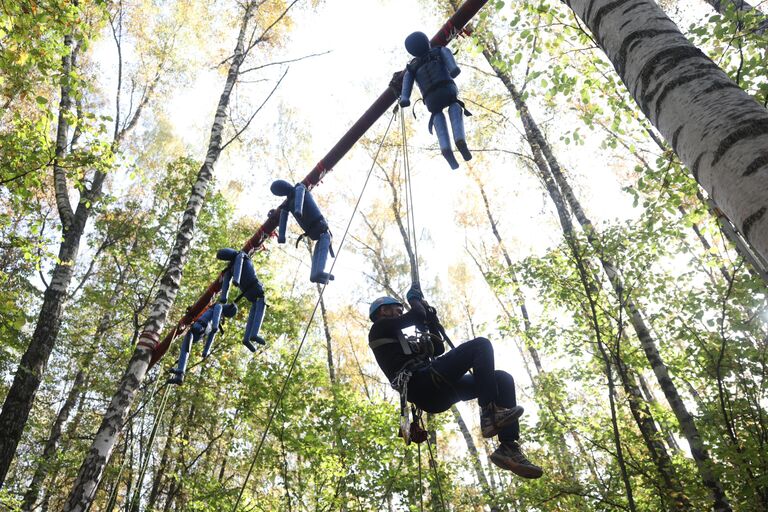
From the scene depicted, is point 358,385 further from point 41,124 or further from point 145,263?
point 41,124

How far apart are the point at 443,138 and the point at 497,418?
2048 mm

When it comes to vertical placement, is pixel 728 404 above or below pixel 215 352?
below

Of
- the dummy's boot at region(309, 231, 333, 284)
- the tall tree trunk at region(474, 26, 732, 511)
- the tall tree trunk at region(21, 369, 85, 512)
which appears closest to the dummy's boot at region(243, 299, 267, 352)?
the dummy's boot at region(309, 231, 333, 284)

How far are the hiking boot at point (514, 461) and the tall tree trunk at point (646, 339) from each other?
2.99 m

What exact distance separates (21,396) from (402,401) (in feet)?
18.5

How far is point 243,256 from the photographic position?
553 cm

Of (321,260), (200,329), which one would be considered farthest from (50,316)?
(321,260)

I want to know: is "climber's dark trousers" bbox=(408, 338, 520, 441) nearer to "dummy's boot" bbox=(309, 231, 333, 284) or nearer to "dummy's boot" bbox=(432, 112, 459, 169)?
"dummy's boot" bbox=(432, 112, 459, 169)

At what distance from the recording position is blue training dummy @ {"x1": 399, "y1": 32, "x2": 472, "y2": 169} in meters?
3.50

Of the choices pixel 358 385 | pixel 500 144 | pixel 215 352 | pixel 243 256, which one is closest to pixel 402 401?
pixel 243 256

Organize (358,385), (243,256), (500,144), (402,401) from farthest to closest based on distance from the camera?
(358,385) < (500,144) < (243,256) < (402,401)

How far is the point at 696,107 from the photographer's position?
1.39 m

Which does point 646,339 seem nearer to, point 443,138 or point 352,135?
point 443,138

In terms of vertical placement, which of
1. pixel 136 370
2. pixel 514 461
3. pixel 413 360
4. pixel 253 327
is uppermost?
pixel 253 327
